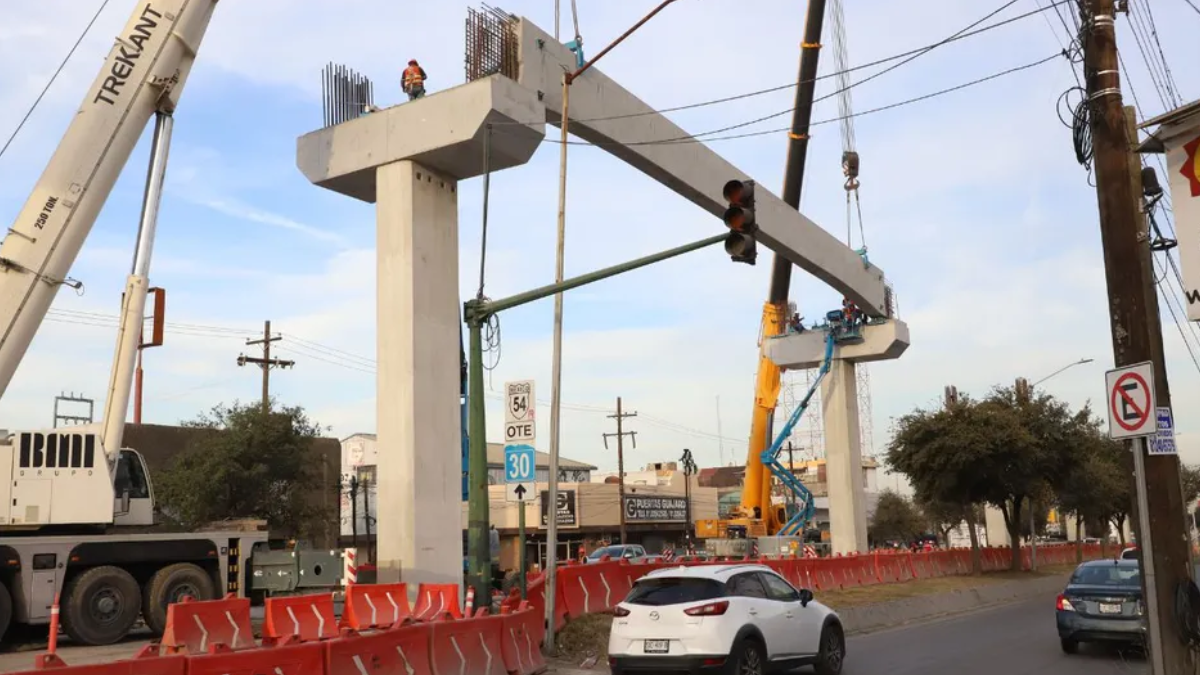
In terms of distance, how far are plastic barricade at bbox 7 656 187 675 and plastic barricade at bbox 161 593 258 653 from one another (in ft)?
9.65

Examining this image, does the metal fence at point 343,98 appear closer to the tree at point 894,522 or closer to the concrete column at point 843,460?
the concrete column at point 843,460

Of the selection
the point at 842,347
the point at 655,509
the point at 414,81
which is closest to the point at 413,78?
the point at 414,81

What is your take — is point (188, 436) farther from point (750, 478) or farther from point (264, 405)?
point (750, 478)

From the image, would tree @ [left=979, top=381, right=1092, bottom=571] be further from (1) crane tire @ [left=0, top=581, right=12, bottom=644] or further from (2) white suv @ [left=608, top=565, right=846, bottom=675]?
(1) crane tire @ [left=0, top=581, right=12, bottom=644]

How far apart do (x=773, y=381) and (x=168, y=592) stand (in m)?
26.2

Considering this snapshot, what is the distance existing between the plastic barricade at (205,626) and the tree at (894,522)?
290ft

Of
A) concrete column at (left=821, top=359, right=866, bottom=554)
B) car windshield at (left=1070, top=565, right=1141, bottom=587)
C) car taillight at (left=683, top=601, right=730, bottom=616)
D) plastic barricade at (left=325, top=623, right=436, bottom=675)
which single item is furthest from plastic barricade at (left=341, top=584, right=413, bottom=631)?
concrete column at (left=821, top=359, right=866, bottom=554)

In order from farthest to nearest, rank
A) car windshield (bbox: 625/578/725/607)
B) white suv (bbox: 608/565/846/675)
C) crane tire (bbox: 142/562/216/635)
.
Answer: crane tire (bbox: 142/562/216/635) → car windshield (bbox: 625/578/725/607) → white suv (bbox: 608/565/846/675)

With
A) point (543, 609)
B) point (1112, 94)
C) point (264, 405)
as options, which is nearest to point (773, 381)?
point (264, 405)

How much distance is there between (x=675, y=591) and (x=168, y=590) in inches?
398

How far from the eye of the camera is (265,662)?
10.1 metres

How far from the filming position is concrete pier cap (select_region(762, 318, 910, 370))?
1449 inches

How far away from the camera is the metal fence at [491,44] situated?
1861cm

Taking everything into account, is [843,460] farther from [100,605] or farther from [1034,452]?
[100,605]
